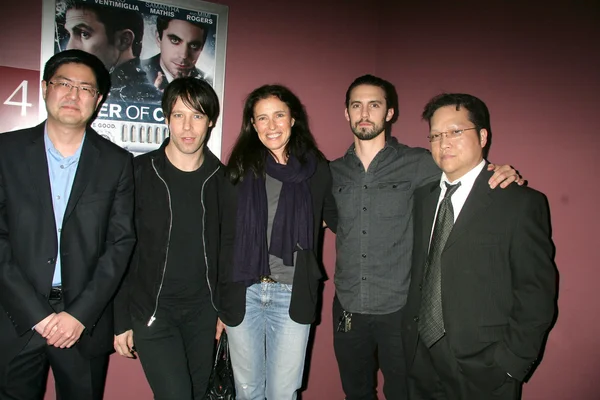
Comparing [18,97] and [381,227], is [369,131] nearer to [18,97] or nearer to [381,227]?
[381,227]

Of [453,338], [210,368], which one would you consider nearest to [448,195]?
[453,338]

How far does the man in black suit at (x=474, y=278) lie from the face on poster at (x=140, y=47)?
1464 mm

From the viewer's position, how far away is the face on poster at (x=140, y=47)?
2221 millimetres

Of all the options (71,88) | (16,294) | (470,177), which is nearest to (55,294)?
(16,294)

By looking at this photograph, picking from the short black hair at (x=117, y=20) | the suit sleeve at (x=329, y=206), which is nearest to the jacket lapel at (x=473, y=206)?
the suit sleeve at (x=329, y=206)

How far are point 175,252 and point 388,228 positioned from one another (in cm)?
109

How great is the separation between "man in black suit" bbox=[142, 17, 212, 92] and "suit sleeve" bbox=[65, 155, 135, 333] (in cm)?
72

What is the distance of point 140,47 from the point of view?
2357 millimetres

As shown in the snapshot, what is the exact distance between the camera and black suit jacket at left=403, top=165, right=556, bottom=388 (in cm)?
151

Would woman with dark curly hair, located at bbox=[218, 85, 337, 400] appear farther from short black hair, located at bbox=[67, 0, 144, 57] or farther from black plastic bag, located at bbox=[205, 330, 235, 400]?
short black hair, located at bbox=[67, 0, 144, 57]

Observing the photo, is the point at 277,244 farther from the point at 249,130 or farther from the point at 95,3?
the point at 95,3

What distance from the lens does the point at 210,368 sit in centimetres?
212

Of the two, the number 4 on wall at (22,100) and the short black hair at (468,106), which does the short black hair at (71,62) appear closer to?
the number 4 on wall at (22,100)

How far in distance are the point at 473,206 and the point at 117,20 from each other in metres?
2.16
